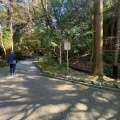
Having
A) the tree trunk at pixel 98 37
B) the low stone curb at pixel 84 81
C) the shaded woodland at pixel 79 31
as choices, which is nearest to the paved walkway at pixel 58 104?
the low stone curb at pixel 84 81

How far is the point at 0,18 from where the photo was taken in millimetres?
19016

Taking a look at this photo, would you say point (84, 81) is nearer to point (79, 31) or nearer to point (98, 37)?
point (98, 37)

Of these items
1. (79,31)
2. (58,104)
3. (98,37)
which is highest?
(79,31)

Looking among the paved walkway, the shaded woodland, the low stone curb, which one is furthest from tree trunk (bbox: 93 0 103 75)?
the paved walkway

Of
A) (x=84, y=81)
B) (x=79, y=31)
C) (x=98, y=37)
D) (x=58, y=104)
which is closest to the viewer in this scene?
(x=58, y=104)

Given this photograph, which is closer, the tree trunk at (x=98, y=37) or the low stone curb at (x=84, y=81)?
the low stone curb at (x=84, y=81)

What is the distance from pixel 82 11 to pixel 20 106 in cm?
1151

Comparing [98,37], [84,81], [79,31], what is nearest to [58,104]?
[84,81]

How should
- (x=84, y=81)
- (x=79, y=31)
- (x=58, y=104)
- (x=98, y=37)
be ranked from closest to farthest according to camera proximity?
(x=58, y=104) → (x=84, y=81) → (x=98, y=37) → (x=79, y=31)

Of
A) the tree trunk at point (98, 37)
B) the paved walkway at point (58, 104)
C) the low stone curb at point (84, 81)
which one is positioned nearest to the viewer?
the paved walkway at point (58, 104)

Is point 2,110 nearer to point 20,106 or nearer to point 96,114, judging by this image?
point 20,106

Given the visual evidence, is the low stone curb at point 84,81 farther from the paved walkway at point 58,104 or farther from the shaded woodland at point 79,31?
the shaded woodland at point 79,31

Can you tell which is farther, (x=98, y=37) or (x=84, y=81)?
(x=98, y=37)

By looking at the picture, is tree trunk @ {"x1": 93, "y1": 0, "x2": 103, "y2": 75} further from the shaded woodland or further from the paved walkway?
the paved walkway
